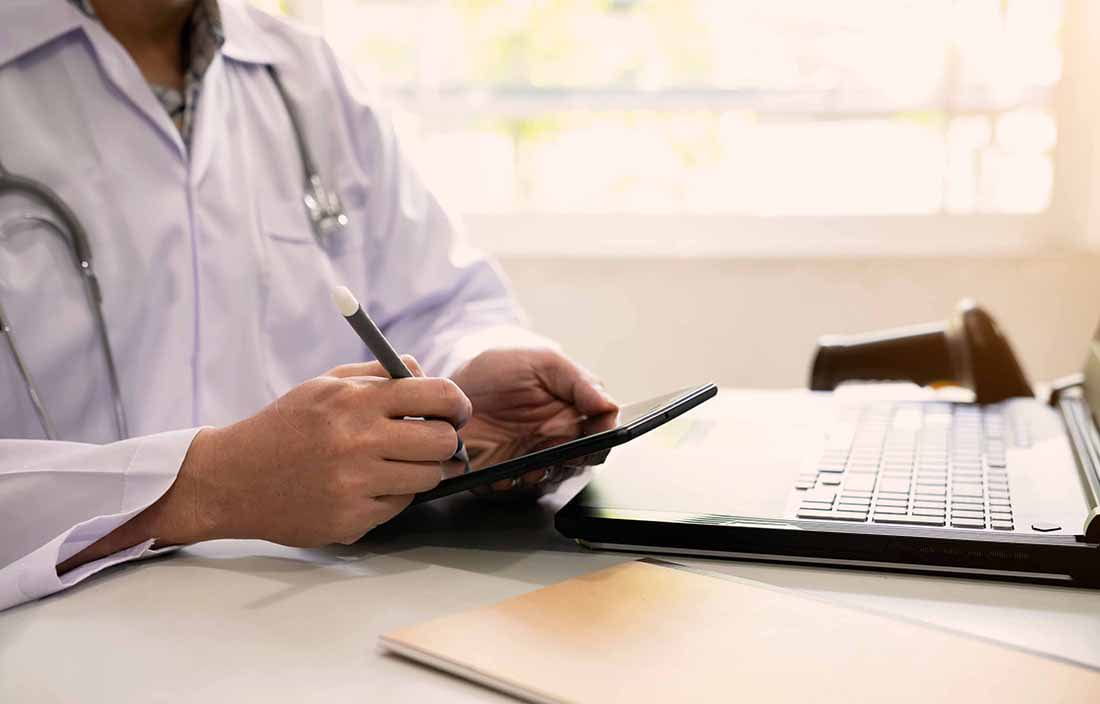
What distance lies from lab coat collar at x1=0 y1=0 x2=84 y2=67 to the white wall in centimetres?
116

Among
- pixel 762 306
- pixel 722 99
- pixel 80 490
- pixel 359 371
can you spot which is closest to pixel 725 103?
pixel 722 99

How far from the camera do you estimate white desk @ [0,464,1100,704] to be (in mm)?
516

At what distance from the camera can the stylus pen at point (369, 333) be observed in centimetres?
63

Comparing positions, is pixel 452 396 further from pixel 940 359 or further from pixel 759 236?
pixel 759 236

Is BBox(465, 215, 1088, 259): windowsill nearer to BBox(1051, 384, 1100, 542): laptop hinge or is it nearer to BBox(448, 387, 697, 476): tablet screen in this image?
BBox(1051, 384, 1100, 542): laptop hinge

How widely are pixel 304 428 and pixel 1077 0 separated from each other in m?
1.79

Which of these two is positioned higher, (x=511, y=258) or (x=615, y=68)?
(x=615, y=68)

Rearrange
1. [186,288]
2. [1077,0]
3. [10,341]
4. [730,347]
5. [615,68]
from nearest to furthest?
[10,341], [186,288], [1077,0], [730,347], [615,68]

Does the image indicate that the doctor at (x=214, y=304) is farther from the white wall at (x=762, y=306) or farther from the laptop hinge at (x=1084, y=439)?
the white wall at (x=762, y=306)

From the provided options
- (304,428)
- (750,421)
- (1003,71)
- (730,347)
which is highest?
(1003,71)

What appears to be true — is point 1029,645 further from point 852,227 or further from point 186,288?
point 852,227

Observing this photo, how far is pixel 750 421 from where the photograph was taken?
3.28 ft

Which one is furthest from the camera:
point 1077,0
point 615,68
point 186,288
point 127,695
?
point 615,68

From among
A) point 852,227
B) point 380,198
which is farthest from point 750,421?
point 852,227
